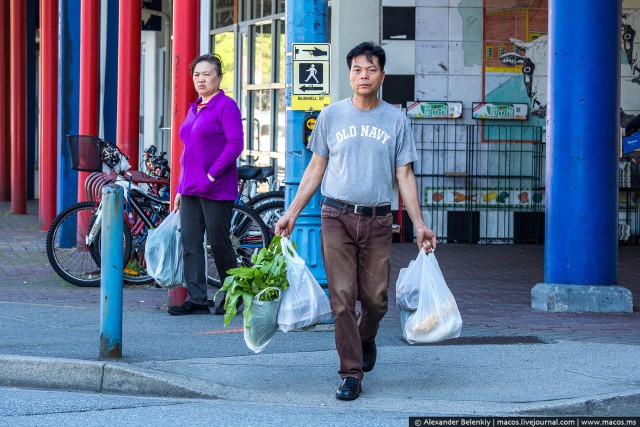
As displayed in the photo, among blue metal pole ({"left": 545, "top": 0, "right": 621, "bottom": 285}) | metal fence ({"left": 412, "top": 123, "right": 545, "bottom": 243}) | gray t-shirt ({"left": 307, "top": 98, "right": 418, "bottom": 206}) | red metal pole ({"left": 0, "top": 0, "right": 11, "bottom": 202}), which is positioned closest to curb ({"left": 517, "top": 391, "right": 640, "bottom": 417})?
gray t-shirt ({"left": 307, "top": 98, "right": 418, "bottom": 206})

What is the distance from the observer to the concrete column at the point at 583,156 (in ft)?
30.8

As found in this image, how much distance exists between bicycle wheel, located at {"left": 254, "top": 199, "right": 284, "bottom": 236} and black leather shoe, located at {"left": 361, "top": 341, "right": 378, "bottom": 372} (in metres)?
4.28

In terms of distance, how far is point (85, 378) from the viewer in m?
6.93

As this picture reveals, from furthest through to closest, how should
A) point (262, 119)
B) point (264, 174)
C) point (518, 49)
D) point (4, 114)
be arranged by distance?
point (4, 114)
point (262, 119)
point (518, 49)
point (264, 174)

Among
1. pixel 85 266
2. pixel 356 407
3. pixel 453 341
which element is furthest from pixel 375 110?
pixel 85 266

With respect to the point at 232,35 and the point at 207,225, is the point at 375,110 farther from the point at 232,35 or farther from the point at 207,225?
the point at 232,35

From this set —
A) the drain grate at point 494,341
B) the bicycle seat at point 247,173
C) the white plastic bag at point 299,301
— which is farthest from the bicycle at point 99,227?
the white plastic bag at point 299,301

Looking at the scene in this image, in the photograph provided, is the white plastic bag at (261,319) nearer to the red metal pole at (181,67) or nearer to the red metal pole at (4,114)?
the red metal pole at (181,67)

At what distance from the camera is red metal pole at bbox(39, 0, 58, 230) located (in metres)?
15.9

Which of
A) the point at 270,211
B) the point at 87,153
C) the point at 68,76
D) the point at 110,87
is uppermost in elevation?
the point at 68,76

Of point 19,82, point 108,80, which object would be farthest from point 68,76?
point 19,82

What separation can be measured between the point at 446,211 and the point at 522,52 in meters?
2.24

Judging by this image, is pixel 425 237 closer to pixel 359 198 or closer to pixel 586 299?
pixel 359 198

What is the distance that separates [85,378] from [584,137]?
4517mm
